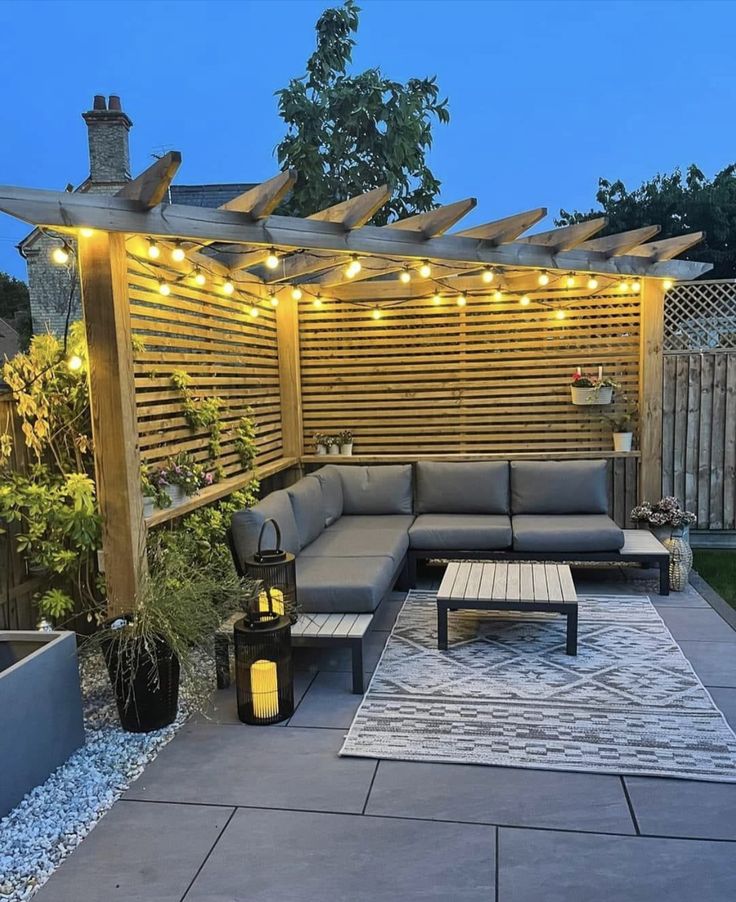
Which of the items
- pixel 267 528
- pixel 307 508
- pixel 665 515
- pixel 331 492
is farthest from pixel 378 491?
pixel 665 515

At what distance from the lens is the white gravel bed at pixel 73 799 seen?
2.37 m

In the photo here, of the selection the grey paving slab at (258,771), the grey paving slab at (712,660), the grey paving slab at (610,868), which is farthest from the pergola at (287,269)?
the grey paving slab at (610,868)

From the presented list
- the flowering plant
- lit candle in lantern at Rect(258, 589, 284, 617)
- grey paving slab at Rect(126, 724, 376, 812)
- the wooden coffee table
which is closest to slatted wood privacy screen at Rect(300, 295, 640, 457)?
the flowering plant

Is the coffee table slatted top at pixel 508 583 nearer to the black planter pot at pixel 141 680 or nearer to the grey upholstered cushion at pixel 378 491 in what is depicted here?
the grey upholstered cushion at pixel 378 491

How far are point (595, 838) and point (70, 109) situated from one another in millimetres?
71341

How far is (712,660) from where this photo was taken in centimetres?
391

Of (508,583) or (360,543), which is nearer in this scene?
(508,583)

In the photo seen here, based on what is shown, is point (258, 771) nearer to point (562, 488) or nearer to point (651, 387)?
point (562, 488)

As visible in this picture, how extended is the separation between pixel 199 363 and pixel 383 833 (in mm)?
3187

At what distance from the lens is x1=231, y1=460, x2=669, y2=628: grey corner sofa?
4.11m

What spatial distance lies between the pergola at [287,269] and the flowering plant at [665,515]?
0.50 metres

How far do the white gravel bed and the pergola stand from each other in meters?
0.70

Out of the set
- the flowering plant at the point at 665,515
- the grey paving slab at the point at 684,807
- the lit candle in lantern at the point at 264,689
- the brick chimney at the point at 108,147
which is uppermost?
the brick chimney at the point at 108,147

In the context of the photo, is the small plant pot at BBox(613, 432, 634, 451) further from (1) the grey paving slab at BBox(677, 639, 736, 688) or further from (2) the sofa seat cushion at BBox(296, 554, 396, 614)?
(2) the sofa seat cushion at BBox(296, 554, 396, 614)
